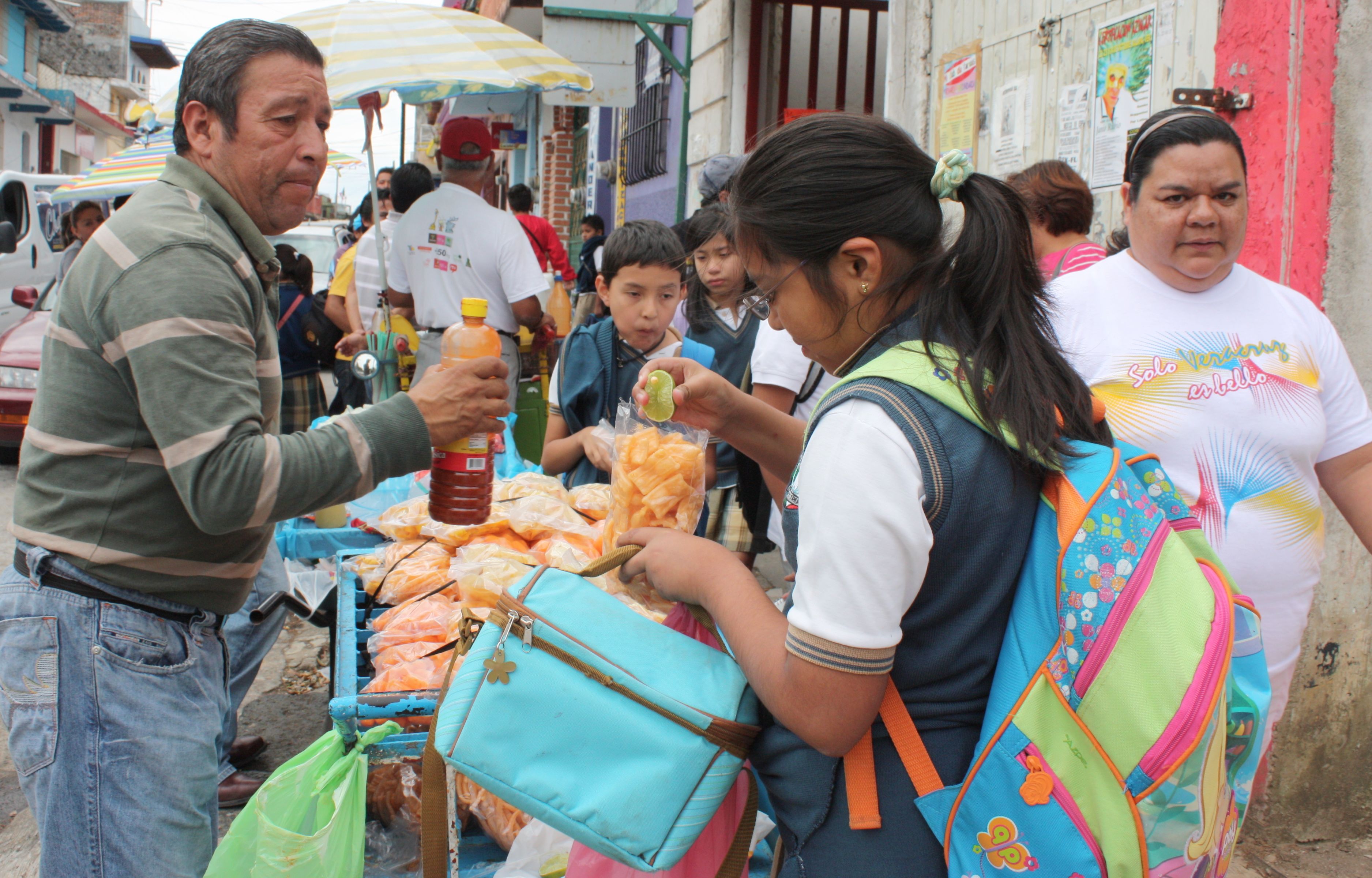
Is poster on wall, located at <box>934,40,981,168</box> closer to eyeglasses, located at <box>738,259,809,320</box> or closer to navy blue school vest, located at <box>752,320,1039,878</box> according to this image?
eyeglasses, located at <box>738,259,809,320</box>

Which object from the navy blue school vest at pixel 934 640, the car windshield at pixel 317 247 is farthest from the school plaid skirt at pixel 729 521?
the car windshield at pixel 317 247

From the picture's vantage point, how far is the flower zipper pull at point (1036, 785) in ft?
4.00

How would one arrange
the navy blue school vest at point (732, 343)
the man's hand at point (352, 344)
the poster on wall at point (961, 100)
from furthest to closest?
the man's hand at point (352, 344)
the poster on wall at point (961, 100)
the navy blue school vest at point (732, 343)

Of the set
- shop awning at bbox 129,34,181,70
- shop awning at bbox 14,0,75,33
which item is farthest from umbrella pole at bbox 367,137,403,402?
shop awning at bbox 129,34,181,70

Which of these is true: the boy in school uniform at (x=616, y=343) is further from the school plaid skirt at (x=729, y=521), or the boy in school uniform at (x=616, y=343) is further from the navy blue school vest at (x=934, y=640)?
the navy blue school vest at (x=934, y=640)

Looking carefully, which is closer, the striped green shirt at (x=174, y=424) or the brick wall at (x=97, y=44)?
the striped green shirt at (x=174, y=424)

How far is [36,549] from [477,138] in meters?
4.65

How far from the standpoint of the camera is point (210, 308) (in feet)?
5.44

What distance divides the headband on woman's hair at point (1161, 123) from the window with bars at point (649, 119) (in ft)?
26.1

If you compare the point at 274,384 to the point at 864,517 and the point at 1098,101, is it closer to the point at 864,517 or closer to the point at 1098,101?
the point at 864,517

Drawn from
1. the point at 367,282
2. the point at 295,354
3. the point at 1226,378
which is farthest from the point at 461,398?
the point at 367,282

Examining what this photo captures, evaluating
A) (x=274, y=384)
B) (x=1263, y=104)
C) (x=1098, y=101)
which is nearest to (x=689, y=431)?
(x=274, y=384)

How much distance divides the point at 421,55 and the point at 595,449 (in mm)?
3871

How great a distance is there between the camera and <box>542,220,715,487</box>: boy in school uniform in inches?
139
